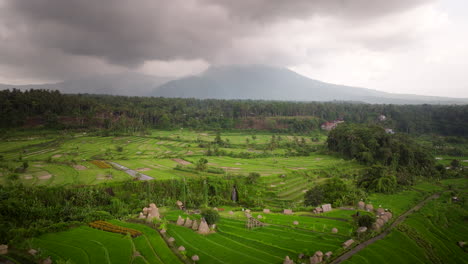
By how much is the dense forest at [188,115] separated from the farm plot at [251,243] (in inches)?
2313

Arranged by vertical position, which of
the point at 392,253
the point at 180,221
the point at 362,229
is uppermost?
the point at 362,229

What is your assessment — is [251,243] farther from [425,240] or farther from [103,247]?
[425,240]

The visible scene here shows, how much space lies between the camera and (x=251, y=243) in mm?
21109

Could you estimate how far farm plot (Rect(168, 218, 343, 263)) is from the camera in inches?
752

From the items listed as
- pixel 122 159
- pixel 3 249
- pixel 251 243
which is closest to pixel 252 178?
pixel 251 243

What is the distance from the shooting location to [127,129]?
7412 centimetres

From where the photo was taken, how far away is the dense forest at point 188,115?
212 feet

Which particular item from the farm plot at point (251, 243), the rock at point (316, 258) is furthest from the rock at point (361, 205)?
the rock at point (316, 258)

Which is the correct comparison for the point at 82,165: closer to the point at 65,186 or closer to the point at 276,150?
the point at 65,186

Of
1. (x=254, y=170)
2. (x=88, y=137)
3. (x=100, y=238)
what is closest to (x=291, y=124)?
(x=254, y=170)

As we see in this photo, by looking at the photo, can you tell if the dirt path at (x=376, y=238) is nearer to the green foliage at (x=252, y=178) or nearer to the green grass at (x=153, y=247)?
the green grass at (x=153, y=247)

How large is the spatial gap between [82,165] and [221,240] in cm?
3115

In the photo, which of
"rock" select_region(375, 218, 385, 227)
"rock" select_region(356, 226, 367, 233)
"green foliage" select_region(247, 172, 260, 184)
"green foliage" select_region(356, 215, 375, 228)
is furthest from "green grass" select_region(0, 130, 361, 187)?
"rock" select_region(356, 226, 367, 233)

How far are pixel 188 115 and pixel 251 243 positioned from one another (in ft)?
284
